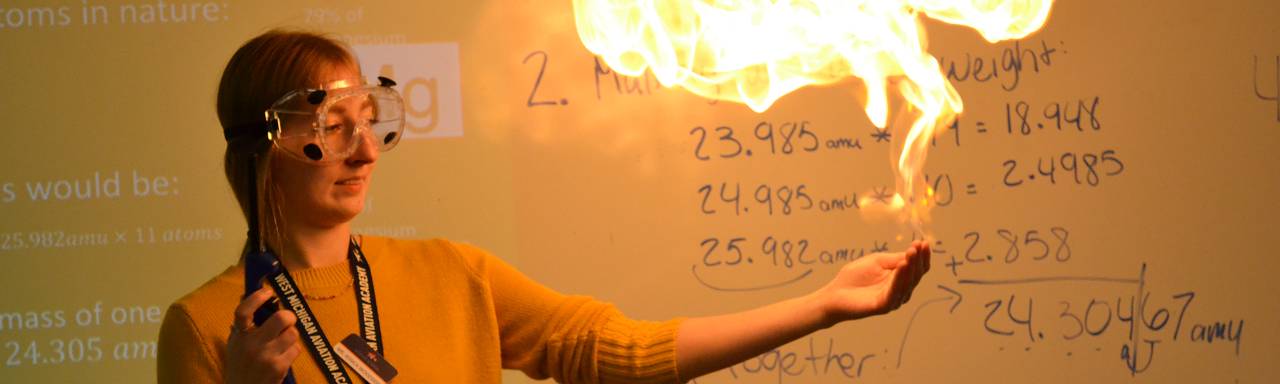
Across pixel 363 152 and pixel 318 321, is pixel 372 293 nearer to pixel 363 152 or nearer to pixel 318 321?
pixel 318 321

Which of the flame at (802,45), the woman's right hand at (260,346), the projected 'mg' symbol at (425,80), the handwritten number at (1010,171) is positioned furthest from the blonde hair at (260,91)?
the handwritten number at (1010,171)

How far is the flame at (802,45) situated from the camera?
2.35 metres

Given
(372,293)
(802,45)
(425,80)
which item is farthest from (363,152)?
(425,80)

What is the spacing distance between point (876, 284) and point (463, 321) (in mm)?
593

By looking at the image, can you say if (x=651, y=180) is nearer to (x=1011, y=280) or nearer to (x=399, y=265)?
(x=1011, y=280)

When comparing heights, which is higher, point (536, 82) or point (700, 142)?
point (536, 82)

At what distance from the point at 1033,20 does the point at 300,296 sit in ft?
7.00

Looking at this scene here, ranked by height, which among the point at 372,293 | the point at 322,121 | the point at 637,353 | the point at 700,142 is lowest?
the point at 637,353

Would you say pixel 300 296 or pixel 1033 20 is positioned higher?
pixel 1033 20

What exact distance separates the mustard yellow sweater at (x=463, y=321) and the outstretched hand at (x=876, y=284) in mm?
257

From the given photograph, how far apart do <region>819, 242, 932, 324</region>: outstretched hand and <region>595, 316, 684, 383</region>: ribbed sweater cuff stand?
0.25 m

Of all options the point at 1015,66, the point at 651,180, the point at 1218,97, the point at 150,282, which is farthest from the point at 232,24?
the point at 1218,97

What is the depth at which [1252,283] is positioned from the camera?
3324mm

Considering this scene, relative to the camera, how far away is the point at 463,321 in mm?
1818
